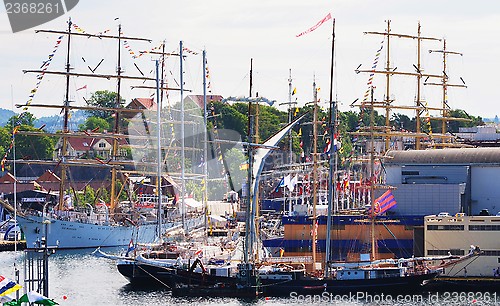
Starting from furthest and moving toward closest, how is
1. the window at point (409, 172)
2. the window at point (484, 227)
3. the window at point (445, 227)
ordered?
the window at point (409, 172)
the window at point (445, 227)
the window at point (484, 227)

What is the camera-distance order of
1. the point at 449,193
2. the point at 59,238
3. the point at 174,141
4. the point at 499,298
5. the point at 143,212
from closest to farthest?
the point at 499,298, the point at 449,193, the point at 59,238, the point at 143,212, the point at 174,141

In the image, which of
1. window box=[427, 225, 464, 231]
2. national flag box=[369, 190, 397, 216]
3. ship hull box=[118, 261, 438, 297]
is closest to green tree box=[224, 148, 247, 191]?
national flag box=[369, 190, 397, 216]

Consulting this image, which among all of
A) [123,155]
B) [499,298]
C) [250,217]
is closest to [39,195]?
[123,155]

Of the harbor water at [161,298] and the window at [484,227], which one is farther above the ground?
the window at [484,227]

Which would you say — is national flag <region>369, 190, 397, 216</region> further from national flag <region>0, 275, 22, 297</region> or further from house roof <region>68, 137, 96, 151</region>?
house roof <region>68, 137, 96, 151</region>

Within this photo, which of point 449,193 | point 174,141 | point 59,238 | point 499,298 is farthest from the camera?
point 174,141

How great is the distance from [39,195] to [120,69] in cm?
1892

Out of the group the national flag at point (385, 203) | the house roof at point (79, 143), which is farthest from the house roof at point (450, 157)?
the house roof at point (79, 143)

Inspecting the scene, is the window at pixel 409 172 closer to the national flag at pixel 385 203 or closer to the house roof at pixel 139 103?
the national flag at pixel 385 203

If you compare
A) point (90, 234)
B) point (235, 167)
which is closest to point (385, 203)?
point (90, 234)

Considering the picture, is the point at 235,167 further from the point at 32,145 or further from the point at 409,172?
the point at 409,172

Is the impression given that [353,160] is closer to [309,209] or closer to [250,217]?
[309,209]

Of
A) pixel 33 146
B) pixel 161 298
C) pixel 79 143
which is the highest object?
pixel 79 143

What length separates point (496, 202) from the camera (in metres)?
103
